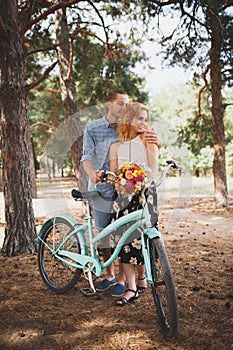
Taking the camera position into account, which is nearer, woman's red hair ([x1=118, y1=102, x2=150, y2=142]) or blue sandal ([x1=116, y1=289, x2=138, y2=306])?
woman's red hair ([x1=118, y1=102, x2=150, y2=142])

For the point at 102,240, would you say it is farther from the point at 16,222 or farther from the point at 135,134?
the point at 16,222

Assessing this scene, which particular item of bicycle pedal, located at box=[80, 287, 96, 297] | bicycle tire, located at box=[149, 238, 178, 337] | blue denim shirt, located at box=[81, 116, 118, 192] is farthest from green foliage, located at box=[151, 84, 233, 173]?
bicycle pedal, located at box=[80, 287, 96, 297]

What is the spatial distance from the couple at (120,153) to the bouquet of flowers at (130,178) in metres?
0.13

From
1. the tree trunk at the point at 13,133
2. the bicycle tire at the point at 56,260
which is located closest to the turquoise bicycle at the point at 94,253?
the bicycle tire at the point at 56,260

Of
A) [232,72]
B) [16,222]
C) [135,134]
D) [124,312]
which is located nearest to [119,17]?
[232,72]

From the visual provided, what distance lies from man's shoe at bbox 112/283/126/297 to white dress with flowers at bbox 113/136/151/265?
32 centimetres

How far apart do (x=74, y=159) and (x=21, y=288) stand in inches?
195

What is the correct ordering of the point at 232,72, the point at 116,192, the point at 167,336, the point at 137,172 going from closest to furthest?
the point at 167,336 → the point at 137,172 → the point at 116,192 → the point at 232,72

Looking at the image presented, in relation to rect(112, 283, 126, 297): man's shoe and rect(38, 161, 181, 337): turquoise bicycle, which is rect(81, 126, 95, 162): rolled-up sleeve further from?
rect(112, 283, 126, 297): man's shoe

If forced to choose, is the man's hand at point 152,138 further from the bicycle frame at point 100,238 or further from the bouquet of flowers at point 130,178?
the bicycle frame at point 100,238

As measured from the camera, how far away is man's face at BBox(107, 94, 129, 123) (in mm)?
3180

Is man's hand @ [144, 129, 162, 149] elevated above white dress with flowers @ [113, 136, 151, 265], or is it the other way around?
man's hand @ [144, 129, 162, 149]

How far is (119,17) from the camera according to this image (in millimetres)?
7848

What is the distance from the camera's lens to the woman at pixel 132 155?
2945 mm
